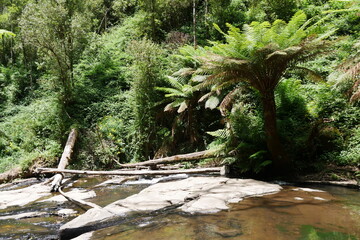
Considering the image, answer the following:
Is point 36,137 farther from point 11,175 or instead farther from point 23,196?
point 23,196

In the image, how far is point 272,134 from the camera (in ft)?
18.3

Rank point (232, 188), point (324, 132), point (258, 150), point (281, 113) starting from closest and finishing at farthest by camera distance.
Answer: point (232, 188), point (324, 132), point (258, 150), point (281, 113)

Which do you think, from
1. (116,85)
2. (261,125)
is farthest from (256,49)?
(116,85)

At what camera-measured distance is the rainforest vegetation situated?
17.8 feet

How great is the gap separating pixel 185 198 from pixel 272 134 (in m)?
2.61

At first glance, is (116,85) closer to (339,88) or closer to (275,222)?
(339,88)

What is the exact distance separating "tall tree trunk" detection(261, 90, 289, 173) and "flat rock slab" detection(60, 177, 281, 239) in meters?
0.98

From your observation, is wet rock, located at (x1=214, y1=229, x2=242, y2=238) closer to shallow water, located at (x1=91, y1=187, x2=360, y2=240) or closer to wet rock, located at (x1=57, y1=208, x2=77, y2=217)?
shallow water, located at (x1=91, y1=187, x2=360, y2=240)

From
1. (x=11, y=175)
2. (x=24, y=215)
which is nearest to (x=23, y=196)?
(x=24, y=215)

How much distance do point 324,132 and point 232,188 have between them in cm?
261

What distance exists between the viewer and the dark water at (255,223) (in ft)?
8.61

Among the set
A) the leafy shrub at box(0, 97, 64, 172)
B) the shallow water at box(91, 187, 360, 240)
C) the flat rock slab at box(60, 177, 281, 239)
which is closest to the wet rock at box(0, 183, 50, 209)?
the flat rock slab at box(60, 177, 281, 239)

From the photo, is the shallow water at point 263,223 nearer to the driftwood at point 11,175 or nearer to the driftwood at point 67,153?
the driftwood at point 67,153

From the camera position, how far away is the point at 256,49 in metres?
5.19
